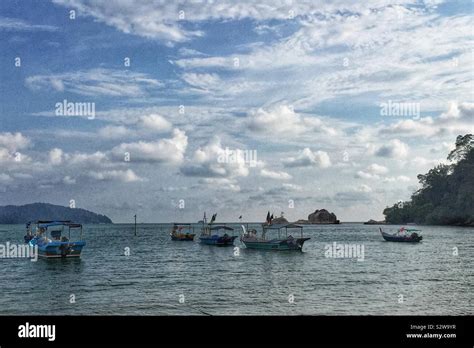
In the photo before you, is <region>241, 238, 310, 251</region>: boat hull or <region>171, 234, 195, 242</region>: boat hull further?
<region>171, 234, 195, 242</region>: boat hull

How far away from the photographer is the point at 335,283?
43.6m

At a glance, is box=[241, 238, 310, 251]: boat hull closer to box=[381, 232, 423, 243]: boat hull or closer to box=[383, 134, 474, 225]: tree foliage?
box=[381, 232, 423, 243]: boat hull

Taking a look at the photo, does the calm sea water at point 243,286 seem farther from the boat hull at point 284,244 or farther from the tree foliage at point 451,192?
the tree foliage at point 451,192

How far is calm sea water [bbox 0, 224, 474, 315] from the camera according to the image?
3164cm

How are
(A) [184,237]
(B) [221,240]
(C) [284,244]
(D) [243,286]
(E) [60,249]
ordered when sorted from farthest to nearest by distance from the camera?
(A) [184,237] < (B) [221,240] < (C) [284,244] < (E) [60,249] < (D) [243,286]

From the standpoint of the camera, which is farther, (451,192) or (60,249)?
(451,192)

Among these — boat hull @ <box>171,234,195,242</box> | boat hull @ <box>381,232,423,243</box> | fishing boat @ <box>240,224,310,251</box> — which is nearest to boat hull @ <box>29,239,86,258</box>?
fishing boat @ <box>240,224,310,251</box>

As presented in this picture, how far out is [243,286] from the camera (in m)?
42.5
